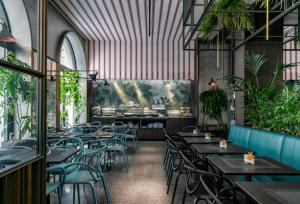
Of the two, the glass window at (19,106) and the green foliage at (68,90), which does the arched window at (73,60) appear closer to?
the green foliage at (68,90)

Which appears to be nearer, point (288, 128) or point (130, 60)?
point (288, 128)

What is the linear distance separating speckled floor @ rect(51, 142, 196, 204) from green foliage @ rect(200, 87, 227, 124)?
3.29 metres

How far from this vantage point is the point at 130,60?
39.4 ft

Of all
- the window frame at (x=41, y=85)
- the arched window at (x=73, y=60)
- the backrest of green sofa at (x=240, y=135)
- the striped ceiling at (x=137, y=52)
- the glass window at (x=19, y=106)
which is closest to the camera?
the glass window at (x=19, y=106)

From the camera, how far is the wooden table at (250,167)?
2.80 m

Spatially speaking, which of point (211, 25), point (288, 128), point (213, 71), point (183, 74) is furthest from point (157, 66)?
point (288, 128)

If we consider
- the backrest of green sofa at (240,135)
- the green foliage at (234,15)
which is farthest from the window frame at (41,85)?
the backrest of green sofa at (240,135)

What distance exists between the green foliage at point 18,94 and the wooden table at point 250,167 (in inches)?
68.7

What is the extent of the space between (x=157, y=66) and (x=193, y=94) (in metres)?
1.74

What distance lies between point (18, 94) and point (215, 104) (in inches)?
320

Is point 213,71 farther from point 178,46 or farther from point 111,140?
point 111,140

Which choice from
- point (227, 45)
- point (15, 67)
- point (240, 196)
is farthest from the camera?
point (227, 45)

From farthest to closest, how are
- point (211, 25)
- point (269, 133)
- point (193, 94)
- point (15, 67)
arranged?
1. point (193, 94)
2. point (211, 25)
3. point (269, 133)
4. point (15, 67)

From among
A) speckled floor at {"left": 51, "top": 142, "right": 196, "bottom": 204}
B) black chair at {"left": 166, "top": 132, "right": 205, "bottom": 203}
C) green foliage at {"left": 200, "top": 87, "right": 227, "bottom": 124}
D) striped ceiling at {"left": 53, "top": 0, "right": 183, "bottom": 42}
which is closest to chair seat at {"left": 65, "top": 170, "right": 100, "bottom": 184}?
speckled floor at {"left": 51, "top": 142, "right": 196, "bottom": 204}
